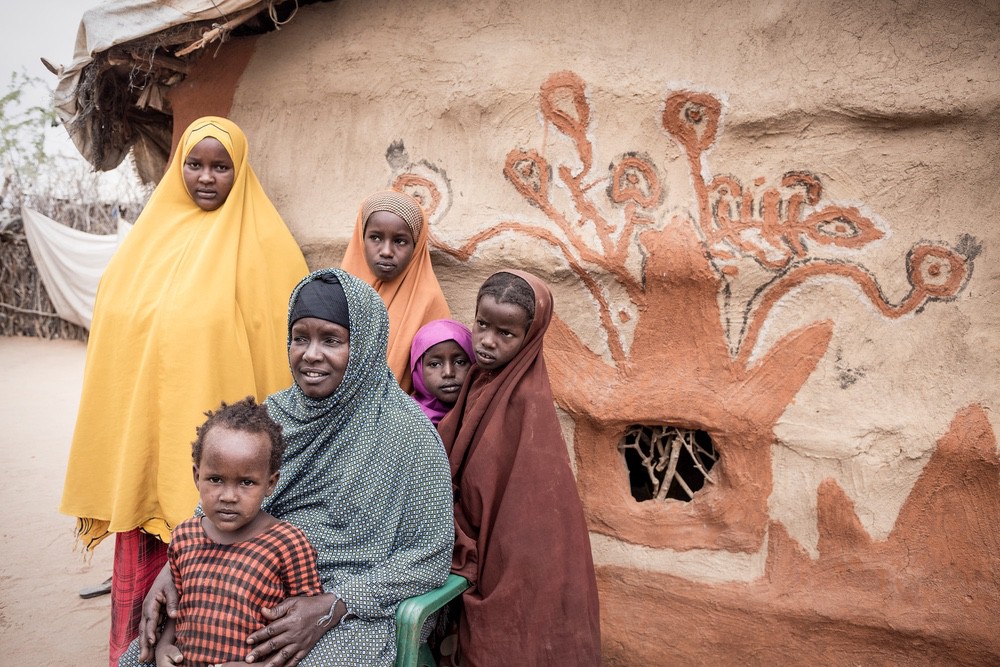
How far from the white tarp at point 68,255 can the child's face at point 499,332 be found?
10731 mm

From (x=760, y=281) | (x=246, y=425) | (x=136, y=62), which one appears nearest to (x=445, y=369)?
(x=246, y=425)

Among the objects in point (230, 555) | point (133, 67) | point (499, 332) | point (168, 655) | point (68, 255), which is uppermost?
point (133, 67)

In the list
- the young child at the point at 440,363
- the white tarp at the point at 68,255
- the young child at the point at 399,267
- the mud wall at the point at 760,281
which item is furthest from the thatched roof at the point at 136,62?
the white tarp at the point at 68,255

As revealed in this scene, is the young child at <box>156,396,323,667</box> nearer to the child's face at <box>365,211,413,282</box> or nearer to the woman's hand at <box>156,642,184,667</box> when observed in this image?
the woman's hand at <box>156,642,184,667</box>

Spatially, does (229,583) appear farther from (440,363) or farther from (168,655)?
(440,363)

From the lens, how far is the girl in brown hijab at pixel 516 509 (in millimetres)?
1914

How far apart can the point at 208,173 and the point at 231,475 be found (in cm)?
153

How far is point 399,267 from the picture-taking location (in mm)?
2531

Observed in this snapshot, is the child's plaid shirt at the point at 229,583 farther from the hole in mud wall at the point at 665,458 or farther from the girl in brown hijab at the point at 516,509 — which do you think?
the hole in mud wall at the point at 665,458

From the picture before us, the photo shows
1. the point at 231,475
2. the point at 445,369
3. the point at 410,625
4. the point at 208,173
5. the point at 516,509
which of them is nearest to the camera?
the point at 231,475

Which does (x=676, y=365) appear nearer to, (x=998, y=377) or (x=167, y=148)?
(x=998, y=377)

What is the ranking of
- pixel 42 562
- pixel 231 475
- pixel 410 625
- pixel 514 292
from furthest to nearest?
pixel 42 562 < pixel 514 292 < pixel 410 625 < pixel 231 475

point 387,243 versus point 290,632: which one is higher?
point 387,243

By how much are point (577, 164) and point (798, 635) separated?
185 centimetres
